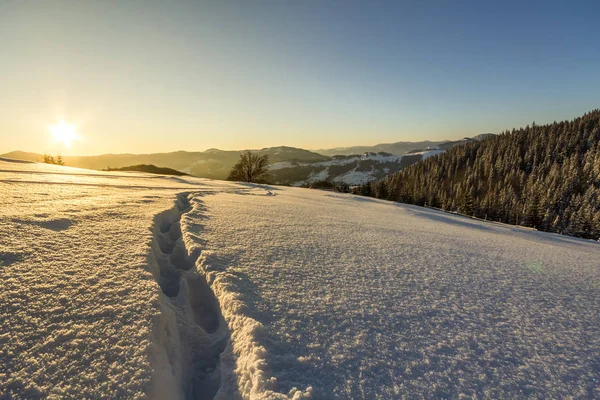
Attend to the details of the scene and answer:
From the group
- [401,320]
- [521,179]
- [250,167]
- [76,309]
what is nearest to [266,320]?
[401,320]

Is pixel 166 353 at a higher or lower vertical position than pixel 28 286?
lower

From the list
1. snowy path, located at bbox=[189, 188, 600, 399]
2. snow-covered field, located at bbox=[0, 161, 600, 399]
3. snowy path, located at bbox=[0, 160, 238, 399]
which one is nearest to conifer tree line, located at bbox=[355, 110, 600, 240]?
snowy path, located at bbox=[189, 188, 600, 399]

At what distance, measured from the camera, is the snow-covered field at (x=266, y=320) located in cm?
223

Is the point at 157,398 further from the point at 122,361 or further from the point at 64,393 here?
the point at 64,393

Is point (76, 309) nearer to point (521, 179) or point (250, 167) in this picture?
point (250, 167)

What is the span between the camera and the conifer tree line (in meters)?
92.9

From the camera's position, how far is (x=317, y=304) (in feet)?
11.5

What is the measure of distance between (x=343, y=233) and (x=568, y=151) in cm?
21237

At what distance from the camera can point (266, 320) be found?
3.05 metres

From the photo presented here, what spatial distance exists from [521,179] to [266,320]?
186963 mm

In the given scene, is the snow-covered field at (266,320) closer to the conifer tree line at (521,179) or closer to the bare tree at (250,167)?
the bare tree at (250,167)

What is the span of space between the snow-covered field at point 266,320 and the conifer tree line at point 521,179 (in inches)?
3836

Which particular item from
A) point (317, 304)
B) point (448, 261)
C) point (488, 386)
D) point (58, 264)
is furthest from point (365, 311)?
point (58, 264)

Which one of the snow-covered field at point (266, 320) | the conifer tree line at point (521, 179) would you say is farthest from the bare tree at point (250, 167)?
the conifer tree line at point (521, 179)
